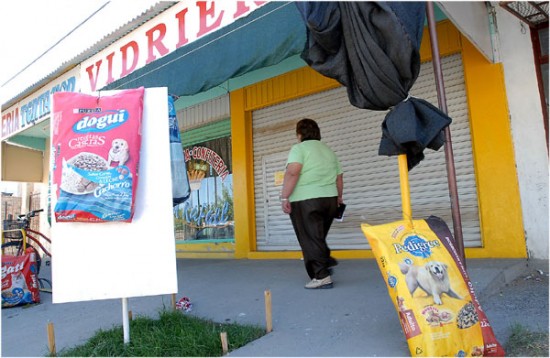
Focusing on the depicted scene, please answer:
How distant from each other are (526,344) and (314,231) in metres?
1.95

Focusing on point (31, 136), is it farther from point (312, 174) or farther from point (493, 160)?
point (493, 160)

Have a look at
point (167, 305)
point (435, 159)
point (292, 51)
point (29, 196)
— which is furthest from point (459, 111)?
point (29, 196)

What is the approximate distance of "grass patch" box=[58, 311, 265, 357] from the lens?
265 cm

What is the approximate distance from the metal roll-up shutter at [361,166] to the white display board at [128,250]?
11.9 ft

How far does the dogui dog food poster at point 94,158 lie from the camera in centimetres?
267

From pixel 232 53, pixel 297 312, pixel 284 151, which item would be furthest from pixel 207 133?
pixel 297 312

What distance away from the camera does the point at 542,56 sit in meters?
4.38

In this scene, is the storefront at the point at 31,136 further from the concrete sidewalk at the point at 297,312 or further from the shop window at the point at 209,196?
the concrete sidewalk at the point at 297,312

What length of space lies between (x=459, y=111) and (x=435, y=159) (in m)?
0.67

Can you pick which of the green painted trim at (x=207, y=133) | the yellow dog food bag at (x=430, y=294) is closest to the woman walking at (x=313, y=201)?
the yellow dog food bag at (x=430, y=294)

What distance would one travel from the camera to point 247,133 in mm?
7414

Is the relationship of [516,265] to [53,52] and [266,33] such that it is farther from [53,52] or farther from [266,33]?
[53,52]

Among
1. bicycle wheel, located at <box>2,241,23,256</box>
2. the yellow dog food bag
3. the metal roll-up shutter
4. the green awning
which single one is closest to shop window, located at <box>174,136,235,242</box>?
the metal roll-up shutter

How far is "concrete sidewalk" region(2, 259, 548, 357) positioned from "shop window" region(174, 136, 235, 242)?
2.68m
